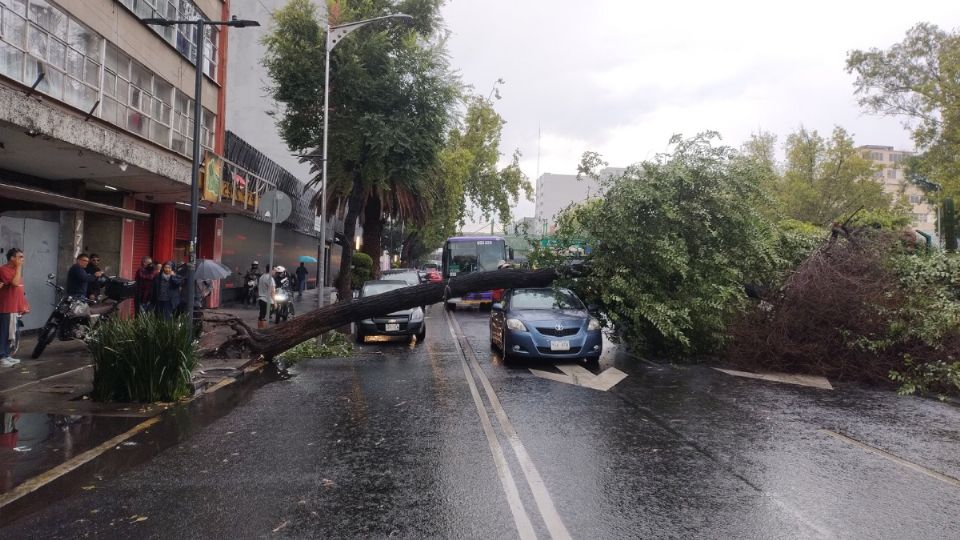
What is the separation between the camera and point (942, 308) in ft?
32.9

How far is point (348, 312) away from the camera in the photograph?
12.0 metres

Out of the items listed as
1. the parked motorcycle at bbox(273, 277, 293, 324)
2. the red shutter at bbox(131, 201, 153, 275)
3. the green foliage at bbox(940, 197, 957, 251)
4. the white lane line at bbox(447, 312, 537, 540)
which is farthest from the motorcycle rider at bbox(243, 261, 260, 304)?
the green foliage at bbox(940, 197, 957, 251)

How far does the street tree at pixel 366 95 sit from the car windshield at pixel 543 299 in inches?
371

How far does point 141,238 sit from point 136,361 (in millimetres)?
13090

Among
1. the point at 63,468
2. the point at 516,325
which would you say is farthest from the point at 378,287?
the point at 63,468

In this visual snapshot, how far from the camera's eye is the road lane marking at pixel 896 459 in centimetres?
543

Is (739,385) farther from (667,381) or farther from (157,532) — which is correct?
(157,532)

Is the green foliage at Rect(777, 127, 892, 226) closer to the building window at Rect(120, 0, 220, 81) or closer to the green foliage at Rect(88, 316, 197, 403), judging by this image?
the building window at Rect(120, 0, 220, 81)

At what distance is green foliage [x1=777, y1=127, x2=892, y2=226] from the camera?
3459 cm

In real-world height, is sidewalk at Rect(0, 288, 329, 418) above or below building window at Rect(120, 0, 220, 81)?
below

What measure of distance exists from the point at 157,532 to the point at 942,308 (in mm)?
11304

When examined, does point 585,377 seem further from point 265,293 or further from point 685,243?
point 265,293

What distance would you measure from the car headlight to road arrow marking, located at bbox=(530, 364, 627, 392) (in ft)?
2.64

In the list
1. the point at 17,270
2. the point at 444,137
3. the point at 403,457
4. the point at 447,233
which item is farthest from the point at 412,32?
the point at 447,233
